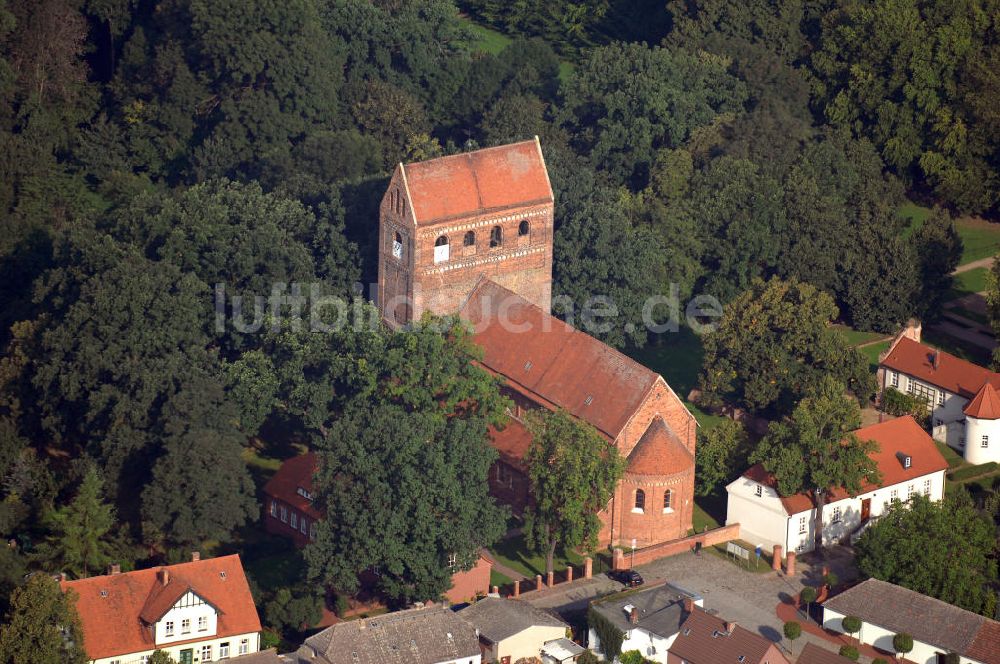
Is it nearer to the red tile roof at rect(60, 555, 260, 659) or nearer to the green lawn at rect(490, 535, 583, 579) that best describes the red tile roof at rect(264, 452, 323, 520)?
the green lawn at rect(490, 535, 583, 579)

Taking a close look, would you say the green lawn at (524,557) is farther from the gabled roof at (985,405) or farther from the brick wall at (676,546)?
the gabled roof at (985,405)

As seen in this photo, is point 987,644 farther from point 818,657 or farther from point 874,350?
point 874,350

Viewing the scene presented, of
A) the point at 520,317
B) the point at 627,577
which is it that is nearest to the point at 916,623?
the point at 627,577

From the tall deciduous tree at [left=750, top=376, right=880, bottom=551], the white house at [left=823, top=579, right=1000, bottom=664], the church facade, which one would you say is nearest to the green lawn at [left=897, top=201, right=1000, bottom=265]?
the church facade

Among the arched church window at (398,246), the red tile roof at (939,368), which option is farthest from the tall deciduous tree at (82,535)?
the red tile roof at (939,368)

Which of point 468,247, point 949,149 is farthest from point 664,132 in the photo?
point 468,247

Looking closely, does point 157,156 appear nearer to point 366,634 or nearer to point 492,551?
point 492,551

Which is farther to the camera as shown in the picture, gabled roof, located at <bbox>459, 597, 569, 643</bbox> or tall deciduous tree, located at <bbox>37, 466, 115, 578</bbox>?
tall deciduous tree, located at <bbox>37, 466, 115, 578</bbox>
